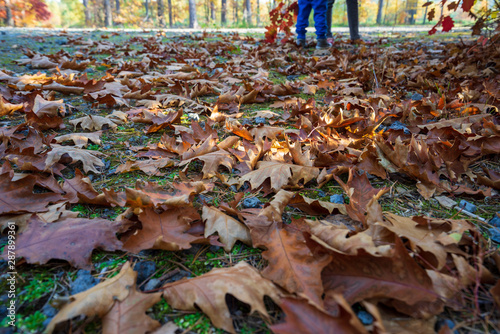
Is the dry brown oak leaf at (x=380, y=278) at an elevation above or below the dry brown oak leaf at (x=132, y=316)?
above

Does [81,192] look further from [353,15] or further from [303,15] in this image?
[353,15]

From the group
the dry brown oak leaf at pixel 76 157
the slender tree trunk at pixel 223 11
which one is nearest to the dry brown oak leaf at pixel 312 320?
the dry brown oak leaf at pixel 76 157

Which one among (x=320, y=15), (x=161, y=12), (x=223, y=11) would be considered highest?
(x=223, y=11)

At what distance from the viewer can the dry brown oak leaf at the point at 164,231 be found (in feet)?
3.22

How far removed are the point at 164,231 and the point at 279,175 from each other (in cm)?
64

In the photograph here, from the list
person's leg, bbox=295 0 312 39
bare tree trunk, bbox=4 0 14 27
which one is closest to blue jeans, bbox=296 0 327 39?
person's leg, bbox=295 0 312 39

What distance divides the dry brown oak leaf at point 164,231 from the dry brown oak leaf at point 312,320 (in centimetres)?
42

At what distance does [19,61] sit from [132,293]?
193 inches

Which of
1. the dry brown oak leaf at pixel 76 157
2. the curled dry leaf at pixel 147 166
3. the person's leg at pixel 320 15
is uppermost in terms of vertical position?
the person's leg at pixel 320 15

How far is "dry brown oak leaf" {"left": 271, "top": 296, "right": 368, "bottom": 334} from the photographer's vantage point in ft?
2.15

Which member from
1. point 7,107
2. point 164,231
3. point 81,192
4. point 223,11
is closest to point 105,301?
point 164,231

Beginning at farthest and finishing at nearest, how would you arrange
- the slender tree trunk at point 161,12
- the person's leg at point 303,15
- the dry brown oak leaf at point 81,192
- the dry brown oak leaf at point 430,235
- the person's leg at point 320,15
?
the slender tree trunk at point 161,12, the person's leg at point 303,15, the person's leg at point 320,15, the dry brown oak leaf at point 81,192, the dry brown oak leaf at point 430,235

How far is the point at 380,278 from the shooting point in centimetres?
81

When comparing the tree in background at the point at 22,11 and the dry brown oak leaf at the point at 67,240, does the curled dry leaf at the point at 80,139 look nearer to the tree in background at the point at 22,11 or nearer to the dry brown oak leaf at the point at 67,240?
the dry brown oak leaf at the point at 67,240
